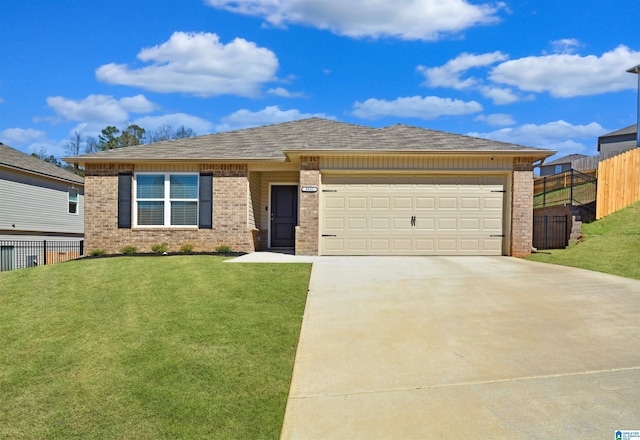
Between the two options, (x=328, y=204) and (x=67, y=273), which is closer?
(x=67, y=273)

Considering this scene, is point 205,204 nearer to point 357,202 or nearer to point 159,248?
point 159,248

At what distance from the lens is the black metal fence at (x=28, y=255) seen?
18.8 m

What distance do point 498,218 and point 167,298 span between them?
964 centimetres

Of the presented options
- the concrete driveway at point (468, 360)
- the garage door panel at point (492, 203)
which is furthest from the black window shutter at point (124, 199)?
the garage door panel at point (492, 203)

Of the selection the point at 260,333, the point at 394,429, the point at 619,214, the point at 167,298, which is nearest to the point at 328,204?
the point at 167,298

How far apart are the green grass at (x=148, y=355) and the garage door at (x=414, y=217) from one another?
391cm

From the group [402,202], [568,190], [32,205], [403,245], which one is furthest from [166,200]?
[568,190]

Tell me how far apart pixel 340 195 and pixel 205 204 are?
4539 mm

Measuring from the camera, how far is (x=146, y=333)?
240 inches

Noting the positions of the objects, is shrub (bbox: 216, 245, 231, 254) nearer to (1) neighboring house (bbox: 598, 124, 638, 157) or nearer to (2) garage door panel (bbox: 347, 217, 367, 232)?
(2) garage door panel (bbox: 347, 217, 367, 232)

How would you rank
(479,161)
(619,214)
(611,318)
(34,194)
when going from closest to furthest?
(611,318) → (479,161) → (619,214) → (34,194)

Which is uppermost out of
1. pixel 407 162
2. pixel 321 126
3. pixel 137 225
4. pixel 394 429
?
pixel 321 126

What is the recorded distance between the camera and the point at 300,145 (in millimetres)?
14812

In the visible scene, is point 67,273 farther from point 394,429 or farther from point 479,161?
point 479,161
